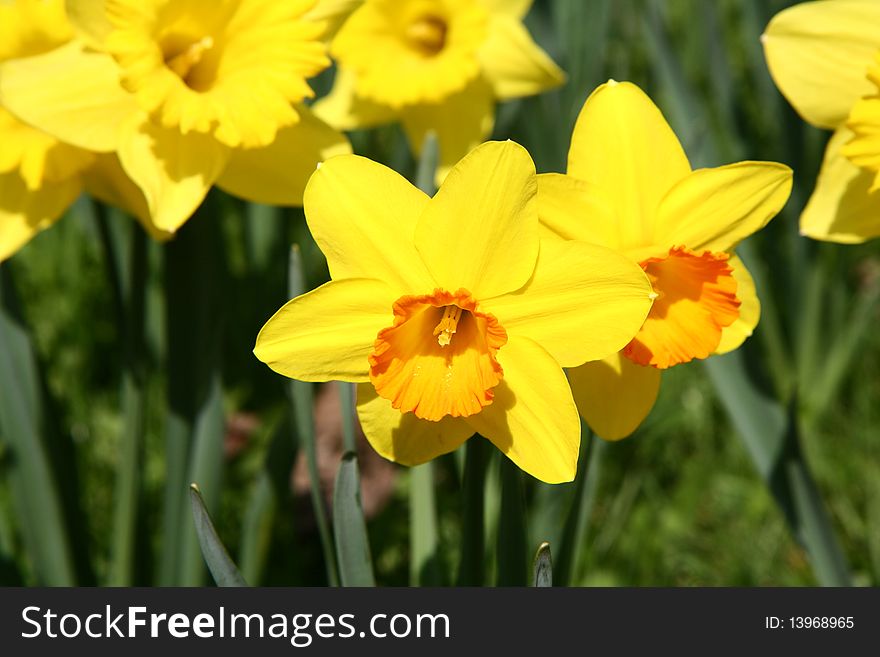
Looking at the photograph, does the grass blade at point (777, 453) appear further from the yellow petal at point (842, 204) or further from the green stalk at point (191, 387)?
the green stalk at point (191, 387)

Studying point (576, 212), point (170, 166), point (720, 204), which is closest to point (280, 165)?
point (170, 166)

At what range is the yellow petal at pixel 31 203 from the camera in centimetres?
150

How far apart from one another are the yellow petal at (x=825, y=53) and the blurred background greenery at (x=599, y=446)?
0.89 feet

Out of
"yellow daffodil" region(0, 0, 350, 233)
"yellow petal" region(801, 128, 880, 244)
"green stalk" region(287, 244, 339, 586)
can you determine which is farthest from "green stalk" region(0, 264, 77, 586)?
"yellow petal" region(801, 128, 880, 244)

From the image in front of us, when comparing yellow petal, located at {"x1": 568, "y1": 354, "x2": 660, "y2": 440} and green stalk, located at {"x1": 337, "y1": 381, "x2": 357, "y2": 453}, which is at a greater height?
yellow petal, located at {"x1": 568, "y1": 354, "x2": 660, "y2": 440}

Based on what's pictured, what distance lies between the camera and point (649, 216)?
1180 mm

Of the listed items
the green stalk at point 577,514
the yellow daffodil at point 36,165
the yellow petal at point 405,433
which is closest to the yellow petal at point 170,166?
the yellow daffodil at point 36,165

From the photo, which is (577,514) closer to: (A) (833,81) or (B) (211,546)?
(B) (211,546)

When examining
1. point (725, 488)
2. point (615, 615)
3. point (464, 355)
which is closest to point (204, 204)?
point (464, 355)

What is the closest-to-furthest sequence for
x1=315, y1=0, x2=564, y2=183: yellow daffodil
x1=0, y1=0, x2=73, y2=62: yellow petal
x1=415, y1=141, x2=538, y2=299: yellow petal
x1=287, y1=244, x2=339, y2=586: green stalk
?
1. x1=415, y1=141, x2=538, y2=299: yellow petal
2. x1=287, y1=244, x2=339, y2=586: green stalk
3. x1=0, y1=0, x2=73, y2=62: yellow petal
4. x1=315, y1=0, x2=564, y2=183: yellow daffodil

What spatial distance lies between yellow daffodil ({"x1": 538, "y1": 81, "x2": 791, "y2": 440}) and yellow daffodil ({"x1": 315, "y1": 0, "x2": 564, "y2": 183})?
2.21 feet

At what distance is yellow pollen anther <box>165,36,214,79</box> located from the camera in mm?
1532

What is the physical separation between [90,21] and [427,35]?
723mm

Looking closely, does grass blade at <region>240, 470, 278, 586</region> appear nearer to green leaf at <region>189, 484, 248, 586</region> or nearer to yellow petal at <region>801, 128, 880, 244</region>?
green leaf at <region>189, 484, 248, 586</region>
